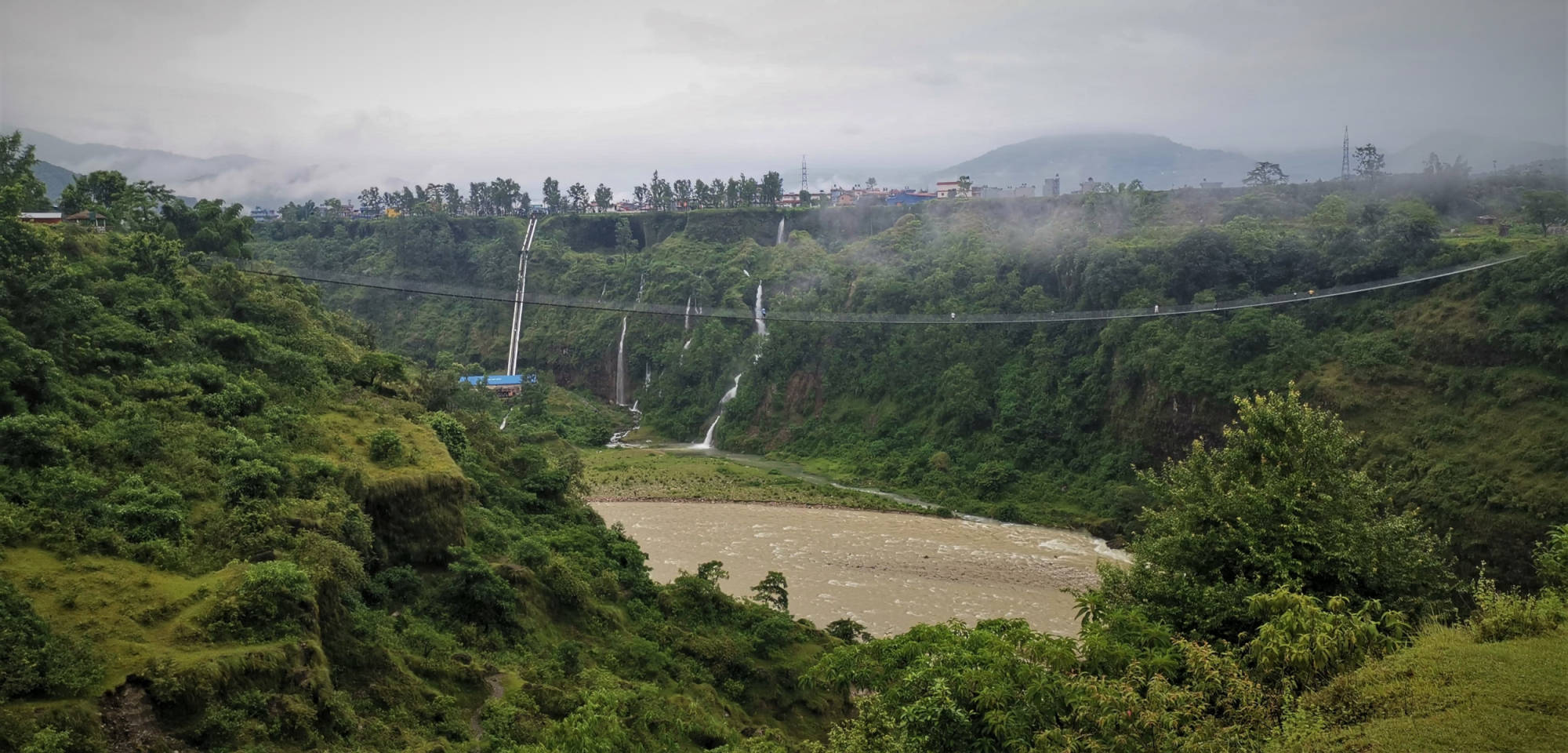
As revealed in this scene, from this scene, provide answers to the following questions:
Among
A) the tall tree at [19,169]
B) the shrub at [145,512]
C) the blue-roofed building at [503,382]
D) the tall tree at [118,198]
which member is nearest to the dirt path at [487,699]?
the shrub at [145,512]

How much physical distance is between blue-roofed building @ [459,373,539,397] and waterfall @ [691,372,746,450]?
834 cm

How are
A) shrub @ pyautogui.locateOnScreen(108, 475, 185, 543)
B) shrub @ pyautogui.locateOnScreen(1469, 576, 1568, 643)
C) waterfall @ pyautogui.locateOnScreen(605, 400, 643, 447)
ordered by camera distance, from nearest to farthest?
shrub @ pyautogui.locateOnScreen(1469, 576, 1568, 643) → shrub @ pyautogui.locateOnScreen(108, 475, 185, 543) → waterfall @ pyautogui.locateOnScreen(605, 400, 643, 447)

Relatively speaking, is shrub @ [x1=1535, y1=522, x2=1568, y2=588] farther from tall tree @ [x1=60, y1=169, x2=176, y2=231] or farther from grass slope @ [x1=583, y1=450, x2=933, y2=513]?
tall tree @ [x1=60, y1=169, x2=176, y2=231]

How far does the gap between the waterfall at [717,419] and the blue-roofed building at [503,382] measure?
328 inches

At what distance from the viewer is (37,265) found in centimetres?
1466

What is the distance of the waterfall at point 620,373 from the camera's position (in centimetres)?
4919

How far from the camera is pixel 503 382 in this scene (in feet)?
155

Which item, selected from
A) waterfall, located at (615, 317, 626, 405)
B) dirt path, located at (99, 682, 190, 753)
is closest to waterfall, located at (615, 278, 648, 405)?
waterfall, located at (615, 317, 626, 405)

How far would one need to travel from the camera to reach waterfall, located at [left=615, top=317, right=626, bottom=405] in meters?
49.2

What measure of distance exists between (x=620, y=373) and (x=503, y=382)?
570cm

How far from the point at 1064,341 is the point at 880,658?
86.2ft

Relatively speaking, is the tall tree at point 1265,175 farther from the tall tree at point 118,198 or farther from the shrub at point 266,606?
the shrub at point 266,606

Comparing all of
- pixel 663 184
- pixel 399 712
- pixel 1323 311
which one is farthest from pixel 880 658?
pixel 663 184

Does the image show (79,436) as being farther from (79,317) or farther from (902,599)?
(902,599)
